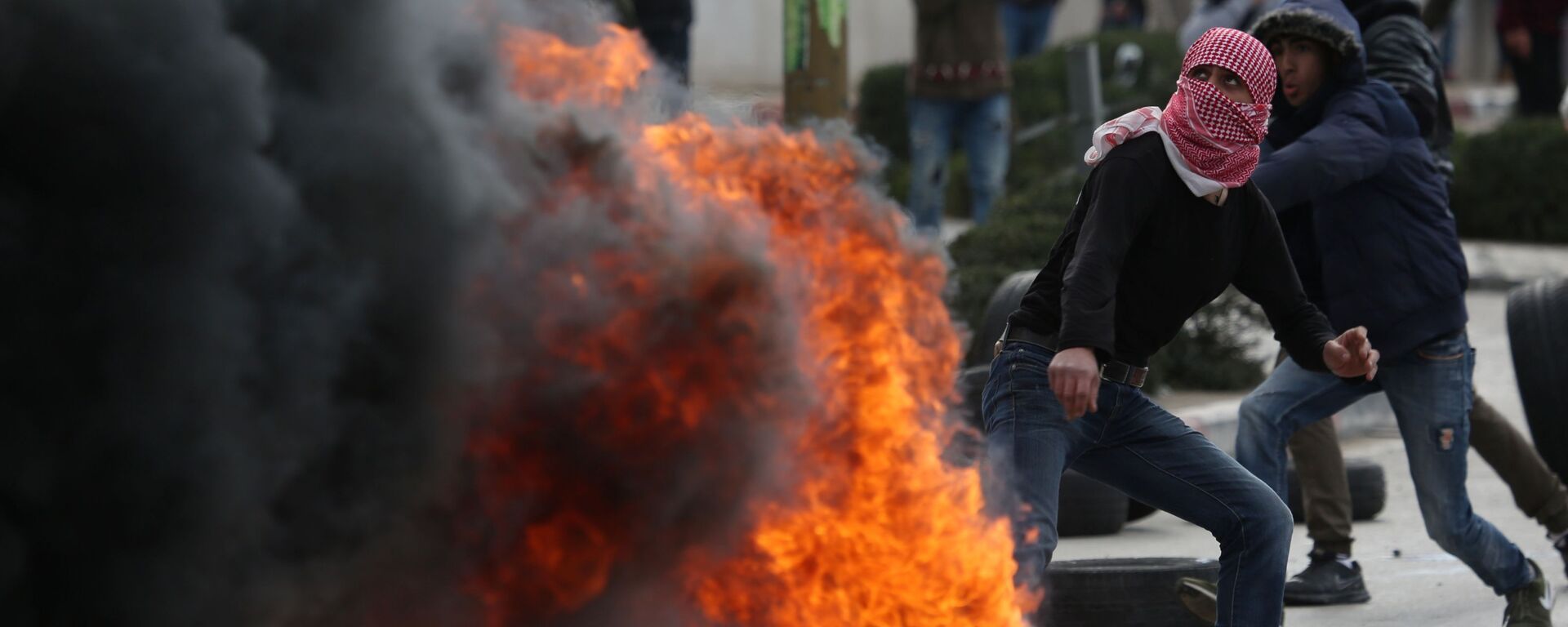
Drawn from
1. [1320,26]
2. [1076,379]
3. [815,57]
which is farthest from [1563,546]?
[815,57]

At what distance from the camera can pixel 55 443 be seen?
2.99 m

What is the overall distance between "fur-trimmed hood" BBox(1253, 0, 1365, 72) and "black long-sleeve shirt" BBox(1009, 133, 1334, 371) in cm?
120

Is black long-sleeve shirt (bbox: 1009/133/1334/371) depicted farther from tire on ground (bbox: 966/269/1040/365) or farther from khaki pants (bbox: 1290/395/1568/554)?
tire on ground (bbox: 966/269/1040/365)

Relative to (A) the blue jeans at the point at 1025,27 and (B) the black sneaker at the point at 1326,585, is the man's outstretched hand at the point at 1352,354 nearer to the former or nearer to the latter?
(B) the black sneaker at the point at 1326,585

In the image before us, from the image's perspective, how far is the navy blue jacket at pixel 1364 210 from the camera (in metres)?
5.39

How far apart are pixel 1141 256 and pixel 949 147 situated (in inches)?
267

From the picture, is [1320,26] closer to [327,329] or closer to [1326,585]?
[1326,585]

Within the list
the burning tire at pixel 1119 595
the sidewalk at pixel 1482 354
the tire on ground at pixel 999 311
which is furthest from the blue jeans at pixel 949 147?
the burning tire at pixel 1119 595

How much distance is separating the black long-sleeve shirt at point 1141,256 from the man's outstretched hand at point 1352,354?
19cm

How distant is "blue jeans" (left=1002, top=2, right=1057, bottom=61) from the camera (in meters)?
14.8

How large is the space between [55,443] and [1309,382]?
11.8 ft

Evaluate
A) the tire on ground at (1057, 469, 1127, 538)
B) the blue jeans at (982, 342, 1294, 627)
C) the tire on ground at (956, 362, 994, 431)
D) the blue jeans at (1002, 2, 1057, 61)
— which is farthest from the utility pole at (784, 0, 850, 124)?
the blue jeans at (1002, 2, 1057, 61)

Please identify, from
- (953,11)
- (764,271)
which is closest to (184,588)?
(764,271)

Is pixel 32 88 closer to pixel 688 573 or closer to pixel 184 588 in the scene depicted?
pixel 184 588
